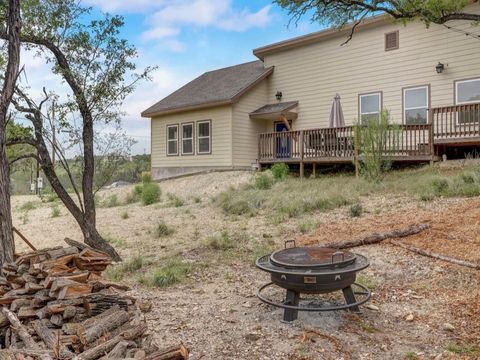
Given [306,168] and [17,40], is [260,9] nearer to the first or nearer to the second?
[306,168]

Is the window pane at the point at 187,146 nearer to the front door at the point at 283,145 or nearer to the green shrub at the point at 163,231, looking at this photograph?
the front door at the point at 283,145

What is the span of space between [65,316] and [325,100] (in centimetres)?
1362

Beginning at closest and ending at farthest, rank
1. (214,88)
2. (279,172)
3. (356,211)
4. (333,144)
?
(356,211) < (333,144) < (279,172) < (214,88)

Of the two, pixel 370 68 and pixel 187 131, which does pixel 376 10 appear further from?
pixel 187 131

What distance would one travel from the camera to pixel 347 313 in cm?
427

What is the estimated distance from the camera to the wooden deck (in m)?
11.8

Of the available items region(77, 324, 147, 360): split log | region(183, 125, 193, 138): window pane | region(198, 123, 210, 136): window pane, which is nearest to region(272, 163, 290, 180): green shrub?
region(198, 123, 210, 136): window pane

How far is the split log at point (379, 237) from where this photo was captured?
638cm

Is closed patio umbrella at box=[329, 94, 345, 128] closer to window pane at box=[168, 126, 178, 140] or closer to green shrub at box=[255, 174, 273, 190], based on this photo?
green shrub at box=[255, 174, 273, 190]

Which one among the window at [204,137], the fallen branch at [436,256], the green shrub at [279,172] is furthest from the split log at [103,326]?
the window at [204,137]

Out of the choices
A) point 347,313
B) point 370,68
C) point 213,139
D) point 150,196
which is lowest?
point 347,313

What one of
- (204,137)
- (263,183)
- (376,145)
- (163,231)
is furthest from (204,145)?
(163,231)

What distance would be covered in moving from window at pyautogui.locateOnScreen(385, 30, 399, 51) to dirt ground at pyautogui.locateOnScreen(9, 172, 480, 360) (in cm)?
693

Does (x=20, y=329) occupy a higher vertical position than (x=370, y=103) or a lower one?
lower
